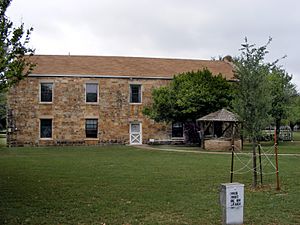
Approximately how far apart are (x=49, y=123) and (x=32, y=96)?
251 centimetres

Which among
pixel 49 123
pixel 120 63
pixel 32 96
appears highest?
pixel 120 63

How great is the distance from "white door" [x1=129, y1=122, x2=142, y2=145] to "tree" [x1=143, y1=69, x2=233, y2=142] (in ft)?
11.3

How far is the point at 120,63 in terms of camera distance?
3656cm

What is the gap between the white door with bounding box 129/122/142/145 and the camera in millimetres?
34062

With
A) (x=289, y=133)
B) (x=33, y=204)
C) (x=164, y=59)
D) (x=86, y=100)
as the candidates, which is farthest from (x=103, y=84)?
(x=33, y=204)

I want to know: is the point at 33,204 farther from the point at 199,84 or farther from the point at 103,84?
the point at 103,84

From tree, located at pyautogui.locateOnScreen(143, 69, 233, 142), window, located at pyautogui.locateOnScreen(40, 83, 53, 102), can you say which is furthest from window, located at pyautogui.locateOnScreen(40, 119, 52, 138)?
tree, located at pyautogui.locateOnScreen(143, 69, 233, 142)

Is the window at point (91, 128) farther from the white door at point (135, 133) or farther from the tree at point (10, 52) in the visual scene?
the tree at point (10, 52)

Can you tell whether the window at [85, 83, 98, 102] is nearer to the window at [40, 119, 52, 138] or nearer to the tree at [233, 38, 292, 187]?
the window at [40, 119, 52, 138]

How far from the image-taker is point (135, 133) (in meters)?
34.2

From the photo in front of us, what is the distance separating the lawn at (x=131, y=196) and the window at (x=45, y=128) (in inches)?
650

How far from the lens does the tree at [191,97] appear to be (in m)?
29.5

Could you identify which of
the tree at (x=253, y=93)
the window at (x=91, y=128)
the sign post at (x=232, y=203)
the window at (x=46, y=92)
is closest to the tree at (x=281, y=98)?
the window at (x=91, y=128)

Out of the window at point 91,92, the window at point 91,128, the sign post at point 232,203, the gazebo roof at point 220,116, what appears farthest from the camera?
the window at point 91,92
